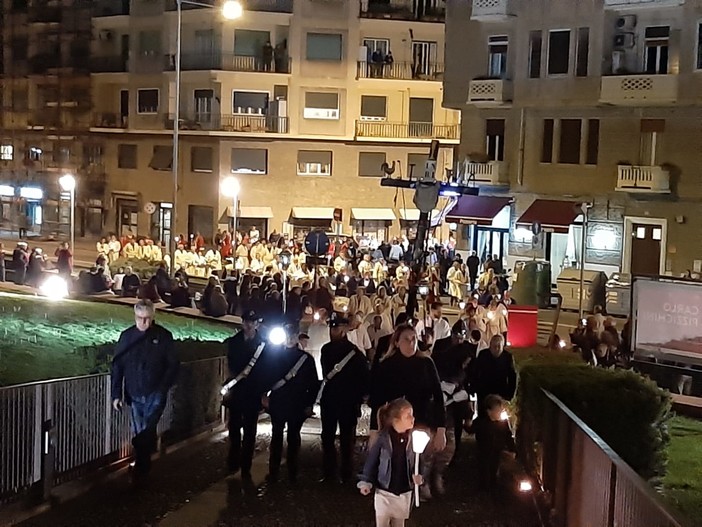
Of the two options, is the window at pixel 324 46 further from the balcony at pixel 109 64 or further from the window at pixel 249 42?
the balcony at pixel 109 64

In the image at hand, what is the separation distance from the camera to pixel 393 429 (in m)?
8.56

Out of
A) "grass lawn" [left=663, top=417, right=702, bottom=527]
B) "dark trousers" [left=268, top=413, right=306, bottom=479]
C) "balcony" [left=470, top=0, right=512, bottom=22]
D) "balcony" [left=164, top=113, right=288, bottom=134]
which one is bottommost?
"grass lawn" [left=663, top=417, right=702, bottom=527]

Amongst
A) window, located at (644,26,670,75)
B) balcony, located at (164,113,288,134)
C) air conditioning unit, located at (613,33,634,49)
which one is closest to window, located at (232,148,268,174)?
balcony, located at (164,113,288,134)

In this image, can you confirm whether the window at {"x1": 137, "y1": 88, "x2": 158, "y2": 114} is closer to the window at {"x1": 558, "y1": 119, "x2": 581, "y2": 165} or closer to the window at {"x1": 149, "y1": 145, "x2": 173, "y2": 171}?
the window at {"x1": 149, "y1": 145, "x2": 173, "y2": 171}

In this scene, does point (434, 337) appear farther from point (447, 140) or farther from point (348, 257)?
point (447, 140)

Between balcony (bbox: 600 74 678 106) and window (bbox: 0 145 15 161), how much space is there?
40.4m

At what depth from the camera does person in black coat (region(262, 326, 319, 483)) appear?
1160 centimetres

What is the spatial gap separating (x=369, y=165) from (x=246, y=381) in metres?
44.6

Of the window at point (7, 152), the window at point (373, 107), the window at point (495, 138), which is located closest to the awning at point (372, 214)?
the window at point (373, 107)

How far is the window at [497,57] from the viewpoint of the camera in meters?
41.4

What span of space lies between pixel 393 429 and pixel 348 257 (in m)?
29.0

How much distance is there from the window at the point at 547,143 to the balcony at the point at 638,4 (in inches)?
175

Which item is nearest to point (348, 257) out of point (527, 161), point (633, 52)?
point (527, 161)

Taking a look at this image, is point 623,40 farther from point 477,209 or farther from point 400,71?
point 400,71
